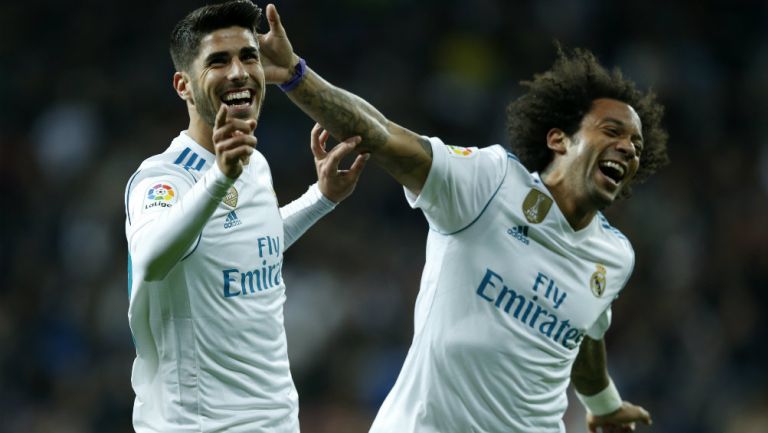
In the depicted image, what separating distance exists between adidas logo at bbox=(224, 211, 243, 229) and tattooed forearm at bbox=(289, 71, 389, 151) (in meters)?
0.44

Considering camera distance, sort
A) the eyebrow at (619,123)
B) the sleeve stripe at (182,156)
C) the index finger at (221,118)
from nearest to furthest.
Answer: the index finger at (221,118) → the sleeve stripe at (182,156) → the eyebrow at (619,123)

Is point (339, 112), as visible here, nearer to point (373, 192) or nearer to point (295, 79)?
point (295, 79)

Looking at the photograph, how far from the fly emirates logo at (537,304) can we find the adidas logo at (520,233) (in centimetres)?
14

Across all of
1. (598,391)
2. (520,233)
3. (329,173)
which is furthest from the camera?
(598,391)

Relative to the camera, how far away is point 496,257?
13.7 ft

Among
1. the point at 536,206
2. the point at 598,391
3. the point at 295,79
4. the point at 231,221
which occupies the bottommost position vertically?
the point at 598,391

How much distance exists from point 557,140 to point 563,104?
0.60ft

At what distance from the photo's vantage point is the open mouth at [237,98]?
3635mm

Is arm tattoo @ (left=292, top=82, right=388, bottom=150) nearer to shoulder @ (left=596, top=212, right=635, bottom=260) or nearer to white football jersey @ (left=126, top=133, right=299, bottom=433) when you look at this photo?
white football jersey @ (left=126, top=133, right=299, bottom=433)

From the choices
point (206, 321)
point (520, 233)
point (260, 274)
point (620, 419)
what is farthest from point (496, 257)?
point (620, 419)

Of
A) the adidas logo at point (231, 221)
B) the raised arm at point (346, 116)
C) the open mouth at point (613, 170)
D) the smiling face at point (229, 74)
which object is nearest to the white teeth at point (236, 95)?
the smiling face at point (229, 74)

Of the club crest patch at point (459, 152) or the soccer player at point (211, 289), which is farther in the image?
the club crest patch at point (459, 152)

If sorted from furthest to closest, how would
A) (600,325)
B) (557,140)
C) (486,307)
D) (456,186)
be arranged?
(600,325) < (557,140) < (486,307) < (456,186)

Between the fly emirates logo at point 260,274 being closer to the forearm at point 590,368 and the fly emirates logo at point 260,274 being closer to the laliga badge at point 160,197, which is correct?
the laliga badge at point 160,197
